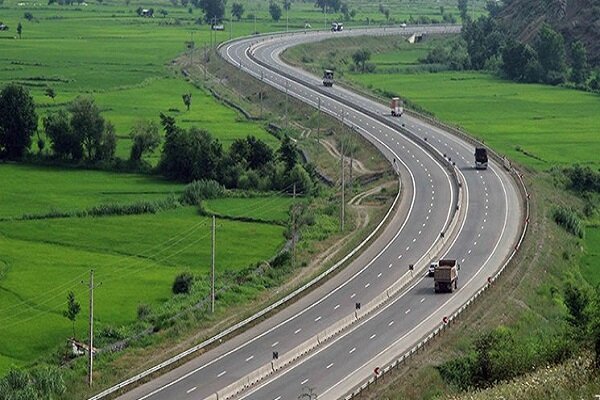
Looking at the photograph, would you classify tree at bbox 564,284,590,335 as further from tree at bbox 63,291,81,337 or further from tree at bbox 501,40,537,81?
tree at bbox 501,40,537,81

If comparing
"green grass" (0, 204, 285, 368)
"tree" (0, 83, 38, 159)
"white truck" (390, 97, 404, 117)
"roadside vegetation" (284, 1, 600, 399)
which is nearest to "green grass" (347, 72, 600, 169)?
"roadside vegetation" (284, 1, 600, 399)

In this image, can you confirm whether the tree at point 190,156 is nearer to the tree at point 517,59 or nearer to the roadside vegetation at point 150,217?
the roadside vegetation at point 150,217

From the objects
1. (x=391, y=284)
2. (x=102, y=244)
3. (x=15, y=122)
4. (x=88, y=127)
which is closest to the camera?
(x=391, y=284)

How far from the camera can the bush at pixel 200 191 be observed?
101m

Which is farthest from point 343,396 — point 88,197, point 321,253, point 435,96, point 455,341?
point 435,96

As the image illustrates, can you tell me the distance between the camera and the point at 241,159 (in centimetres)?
11219

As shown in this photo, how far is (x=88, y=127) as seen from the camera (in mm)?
119625

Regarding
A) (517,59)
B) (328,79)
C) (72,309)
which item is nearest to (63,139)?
(328,79)

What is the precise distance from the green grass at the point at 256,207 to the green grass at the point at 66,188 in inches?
198

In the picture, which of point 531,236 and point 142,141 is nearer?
point 531,236

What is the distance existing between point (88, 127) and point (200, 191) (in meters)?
20.8

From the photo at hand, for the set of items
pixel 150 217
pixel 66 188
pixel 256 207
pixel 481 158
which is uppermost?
pixel 481 158

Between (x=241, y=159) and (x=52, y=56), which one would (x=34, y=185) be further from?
(x=52, y=56)

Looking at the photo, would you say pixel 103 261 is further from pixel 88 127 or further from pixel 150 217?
pixel 88 127
